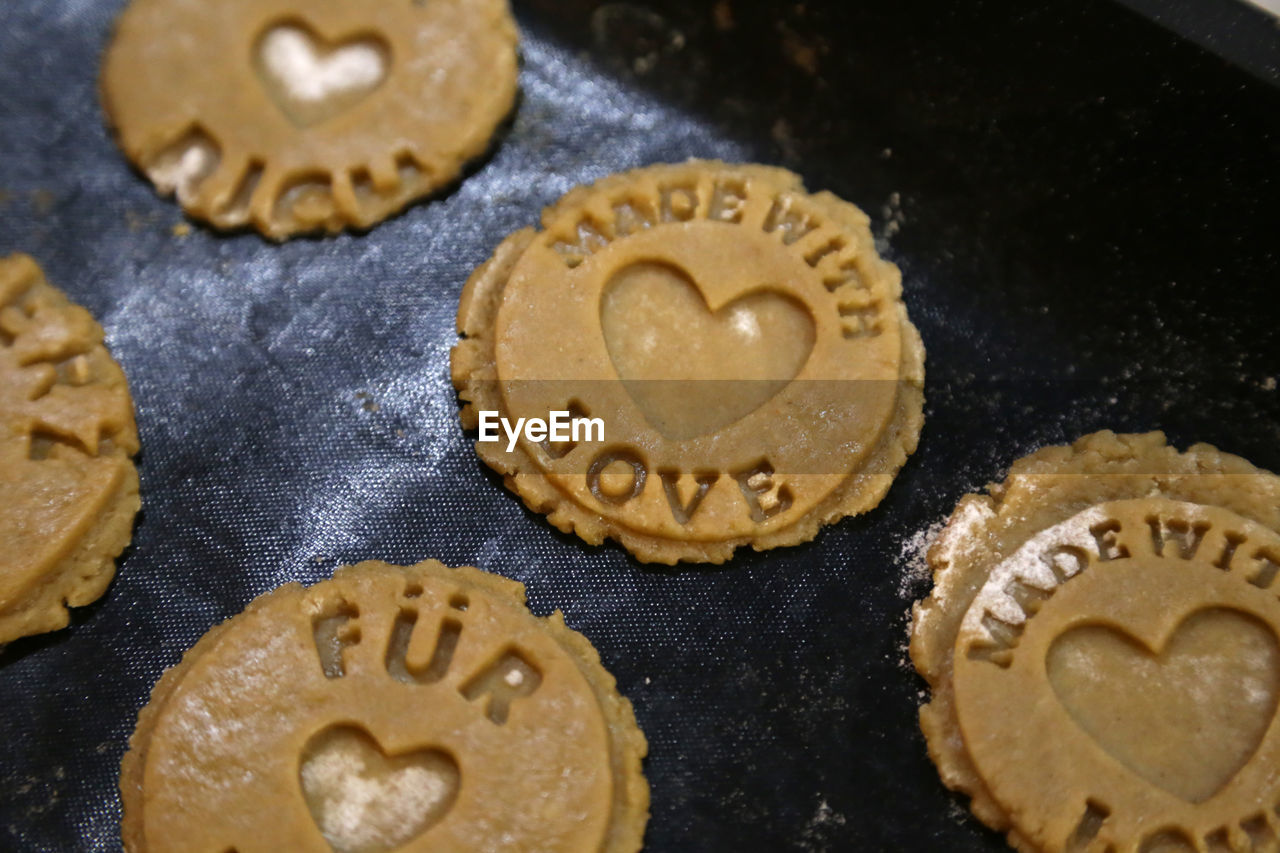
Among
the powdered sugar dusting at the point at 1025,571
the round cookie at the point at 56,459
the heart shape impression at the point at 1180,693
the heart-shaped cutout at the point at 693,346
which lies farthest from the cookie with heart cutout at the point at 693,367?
the round cookie at the point at 56,459

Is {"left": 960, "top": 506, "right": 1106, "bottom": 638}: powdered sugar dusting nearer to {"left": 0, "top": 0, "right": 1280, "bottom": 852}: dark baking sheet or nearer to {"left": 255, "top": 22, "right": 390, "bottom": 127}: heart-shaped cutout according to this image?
{"left": 0, "top": 0, "right": 1280, "bottom": 852}: dark baking sheet

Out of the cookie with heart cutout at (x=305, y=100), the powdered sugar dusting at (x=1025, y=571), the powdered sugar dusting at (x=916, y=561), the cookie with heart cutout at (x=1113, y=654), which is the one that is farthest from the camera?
the cookie with heart cutout at (x=305, y=100)

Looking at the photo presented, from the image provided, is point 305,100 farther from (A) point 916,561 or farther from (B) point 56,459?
(A) point 916,561

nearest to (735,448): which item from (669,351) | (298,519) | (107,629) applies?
(669,351)

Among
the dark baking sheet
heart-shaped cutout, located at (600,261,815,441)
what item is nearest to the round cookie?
the dark baking sheet

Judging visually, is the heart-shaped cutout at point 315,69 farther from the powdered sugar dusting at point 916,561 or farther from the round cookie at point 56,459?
the powdered sugar dusting at point 916,561

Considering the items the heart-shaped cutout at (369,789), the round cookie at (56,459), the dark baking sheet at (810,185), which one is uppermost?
the dark baking sheet at (810,185)

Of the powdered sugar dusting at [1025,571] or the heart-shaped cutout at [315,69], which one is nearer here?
the powdered sugar dusting at [1025,571]

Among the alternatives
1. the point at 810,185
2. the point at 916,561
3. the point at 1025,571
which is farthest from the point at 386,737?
the point at 810,185
